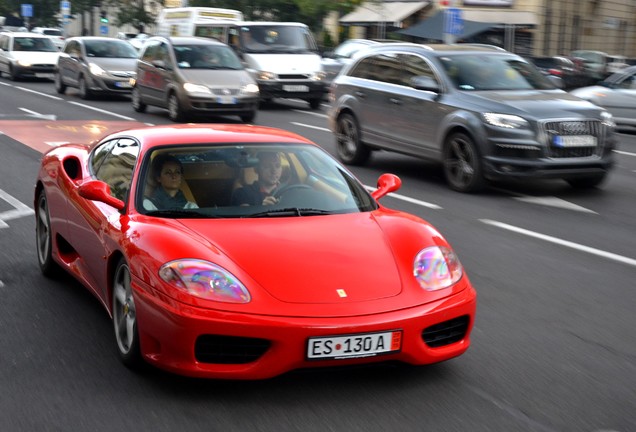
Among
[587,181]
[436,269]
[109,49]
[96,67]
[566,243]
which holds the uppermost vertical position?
[436,269]

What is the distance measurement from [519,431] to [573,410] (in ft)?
1.34

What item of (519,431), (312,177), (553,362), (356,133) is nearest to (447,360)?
(553,362)

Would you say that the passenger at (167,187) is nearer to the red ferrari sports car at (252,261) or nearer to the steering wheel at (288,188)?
the red ferrari sports car at (252,261)

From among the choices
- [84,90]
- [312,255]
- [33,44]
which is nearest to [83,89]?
[84,90]

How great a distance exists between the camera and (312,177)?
595 centimetres

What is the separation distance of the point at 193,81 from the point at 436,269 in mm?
16596

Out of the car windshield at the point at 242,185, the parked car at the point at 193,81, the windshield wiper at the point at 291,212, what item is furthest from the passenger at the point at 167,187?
the parked car at the point at 193,81

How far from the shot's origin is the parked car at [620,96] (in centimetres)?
2175

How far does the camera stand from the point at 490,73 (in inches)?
514

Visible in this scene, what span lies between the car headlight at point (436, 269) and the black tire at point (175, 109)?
16.4 metres

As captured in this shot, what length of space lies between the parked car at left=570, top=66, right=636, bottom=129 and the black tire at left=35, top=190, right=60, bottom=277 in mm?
16568


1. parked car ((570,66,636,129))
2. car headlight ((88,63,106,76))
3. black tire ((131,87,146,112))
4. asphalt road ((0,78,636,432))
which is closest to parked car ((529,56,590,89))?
parked car ((570,66,636,129))

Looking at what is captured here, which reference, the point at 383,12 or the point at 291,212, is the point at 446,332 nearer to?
the point at 291,212

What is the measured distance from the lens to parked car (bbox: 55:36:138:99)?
2647 centimetres
